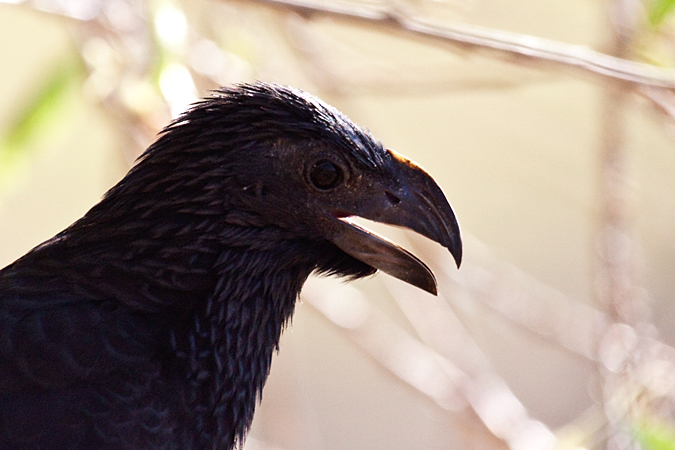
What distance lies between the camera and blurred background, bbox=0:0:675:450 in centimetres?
221

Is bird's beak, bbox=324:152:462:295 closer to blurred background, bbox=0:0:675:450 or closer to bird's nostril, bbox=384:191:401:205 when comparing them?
bird's nostril, bbox=384:191:401:205

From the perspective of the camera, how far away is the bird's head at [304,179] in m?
1.57

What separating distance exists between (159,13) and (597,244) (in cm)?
142

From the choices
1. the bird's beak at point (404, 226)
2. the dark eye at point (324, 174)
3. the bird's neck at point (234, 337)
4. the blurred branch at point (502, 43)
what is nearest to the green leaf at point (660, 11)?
the blurred branch at point (502, 43)

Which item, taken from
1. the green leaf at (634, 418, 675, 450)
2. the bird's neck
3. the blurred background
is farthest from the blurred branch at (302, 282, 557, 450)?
the bird's neck

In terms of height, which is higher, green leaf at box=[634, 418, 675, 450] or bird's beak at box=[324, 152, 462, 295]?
green leaf at box=[634, 418, 675, 450]

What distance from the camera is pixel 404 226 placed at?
1.59m

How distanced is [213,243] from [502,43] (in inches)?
26.4

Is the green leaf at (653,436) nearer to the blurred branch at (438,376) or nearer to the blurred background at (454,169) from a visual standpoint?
the blurred background at (454,169)

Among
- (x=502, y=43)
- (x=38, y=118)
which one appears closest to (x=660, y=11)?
(x=502, y=43)

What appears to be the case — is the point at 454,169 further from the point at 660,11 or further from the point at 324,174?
the point at 324,174

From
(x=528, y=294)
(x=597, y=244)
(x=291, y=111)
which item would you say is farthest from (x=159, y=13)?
(x=528, y=294)

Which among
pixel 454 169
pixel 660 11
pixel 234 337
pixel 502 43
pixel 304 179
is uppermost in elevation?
pixel 454 169

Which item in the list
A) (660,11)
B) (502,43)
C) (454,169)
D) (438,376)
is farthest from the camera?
(454,169)
